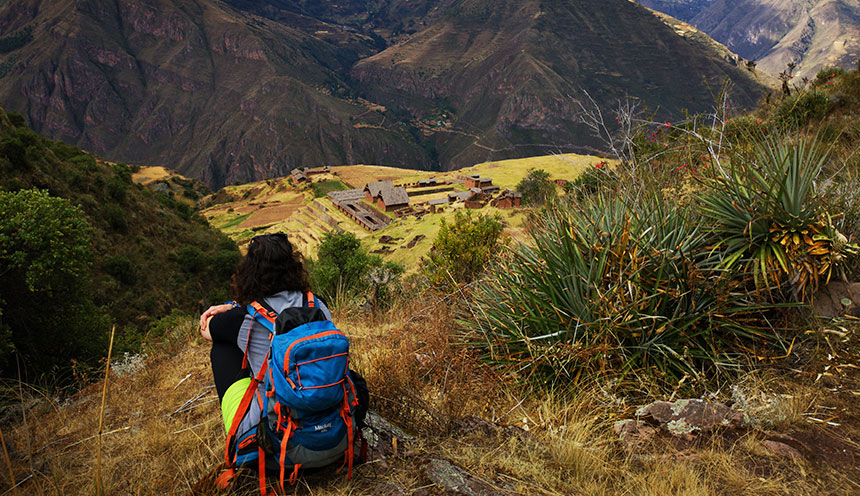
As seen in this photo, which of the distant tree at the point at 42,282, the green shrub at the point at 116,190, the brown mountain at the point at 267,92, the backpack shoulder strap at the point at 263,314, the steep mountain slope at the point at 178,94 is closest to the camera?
A: the backpack shoulder strap at the point at 263,314

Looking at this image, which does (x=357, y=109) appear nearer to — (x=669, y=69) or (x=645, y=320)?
(x=669, y=69)

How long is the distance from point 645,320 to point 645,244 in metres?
0.60

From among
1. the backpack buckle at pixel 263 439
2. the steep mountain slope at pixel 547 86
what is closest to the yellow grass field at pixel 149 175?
the backpack buckle at pixel 263 439

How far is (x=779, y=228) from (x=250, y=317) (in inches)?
153

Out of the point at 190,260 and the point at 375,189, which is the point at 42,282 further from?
the point at 375,189

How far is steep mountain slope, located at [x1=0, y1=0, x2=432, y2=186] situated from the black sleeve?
154756 millimetres

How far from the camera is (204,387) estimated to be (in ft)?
12.9

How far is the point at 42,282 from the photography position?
33.2ft

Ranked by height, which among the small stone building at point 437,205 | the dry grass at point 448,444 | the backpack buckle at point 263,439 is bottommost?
the small stone building at point 437,205

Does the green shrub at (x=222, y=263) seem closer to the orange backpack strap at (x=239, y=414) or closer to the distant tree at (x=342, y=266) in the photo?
the distant tree at (x=342, y=266)

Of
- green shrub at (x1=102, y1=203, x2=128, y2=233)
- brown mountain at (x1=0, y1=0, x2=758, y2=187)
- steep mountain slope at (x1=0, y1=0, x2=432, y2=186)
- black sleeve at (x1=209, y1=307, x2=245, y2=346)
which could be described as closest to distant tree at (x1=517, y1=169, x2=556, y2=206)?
black sleeve at (x1=209, y1=307, x2=245, y2=346)

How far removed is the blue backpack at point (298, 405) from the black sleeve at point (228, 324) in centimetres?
36

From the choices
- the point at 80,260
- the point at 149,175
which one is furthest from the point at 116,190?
the point at 149,175

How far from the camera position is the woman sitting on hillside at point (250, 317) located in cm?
233
